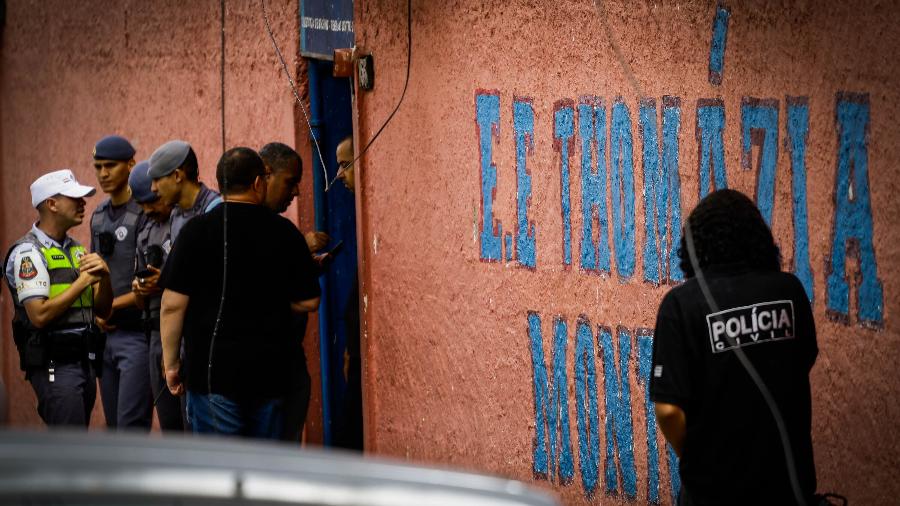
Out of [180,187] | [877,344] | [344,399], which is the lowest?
[344,399]

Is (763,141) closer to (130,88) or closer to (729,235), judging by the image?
(729,235)

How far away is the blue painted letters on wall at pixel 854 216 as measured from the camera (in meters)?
4.98

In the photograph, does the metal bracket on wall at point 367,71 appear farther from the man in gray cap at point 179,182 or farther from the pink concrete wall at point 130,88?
the man in gray cap at point 179,182

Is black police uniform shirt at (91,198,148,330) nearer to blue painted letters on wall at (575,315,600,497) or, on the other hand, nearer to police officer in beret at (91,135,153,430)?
police officer in beret at (91,135,153,430)

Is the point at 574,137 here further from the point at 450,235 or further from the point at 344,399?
the point at 344,399

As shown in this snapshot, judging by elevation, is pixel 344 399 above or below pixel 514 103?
below

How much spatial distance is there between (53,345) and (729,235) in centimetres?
427

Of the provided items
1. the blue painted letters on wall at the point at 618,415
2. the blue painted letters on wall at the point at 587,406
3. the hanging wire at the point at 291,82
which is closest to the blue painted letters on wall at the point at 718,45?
the blue painted letters on wall at the point at 618,415

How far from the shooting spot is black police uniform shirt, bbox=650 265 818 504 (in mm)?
4215

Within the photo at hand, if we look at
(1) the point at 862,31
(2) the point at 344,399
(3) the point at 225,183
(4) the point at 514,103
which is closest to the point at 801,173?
(1) the point at 862,31

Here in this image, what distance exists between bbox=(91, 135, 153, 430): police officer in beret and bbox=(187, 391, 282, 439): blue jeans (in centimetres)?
152

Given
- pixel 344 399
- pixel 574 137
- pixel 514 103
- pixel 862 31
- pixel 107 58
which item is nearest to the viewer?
pixel 862 31

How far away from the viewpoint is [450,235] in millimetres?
7469

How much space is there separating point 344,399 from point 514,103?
299 centimetres
